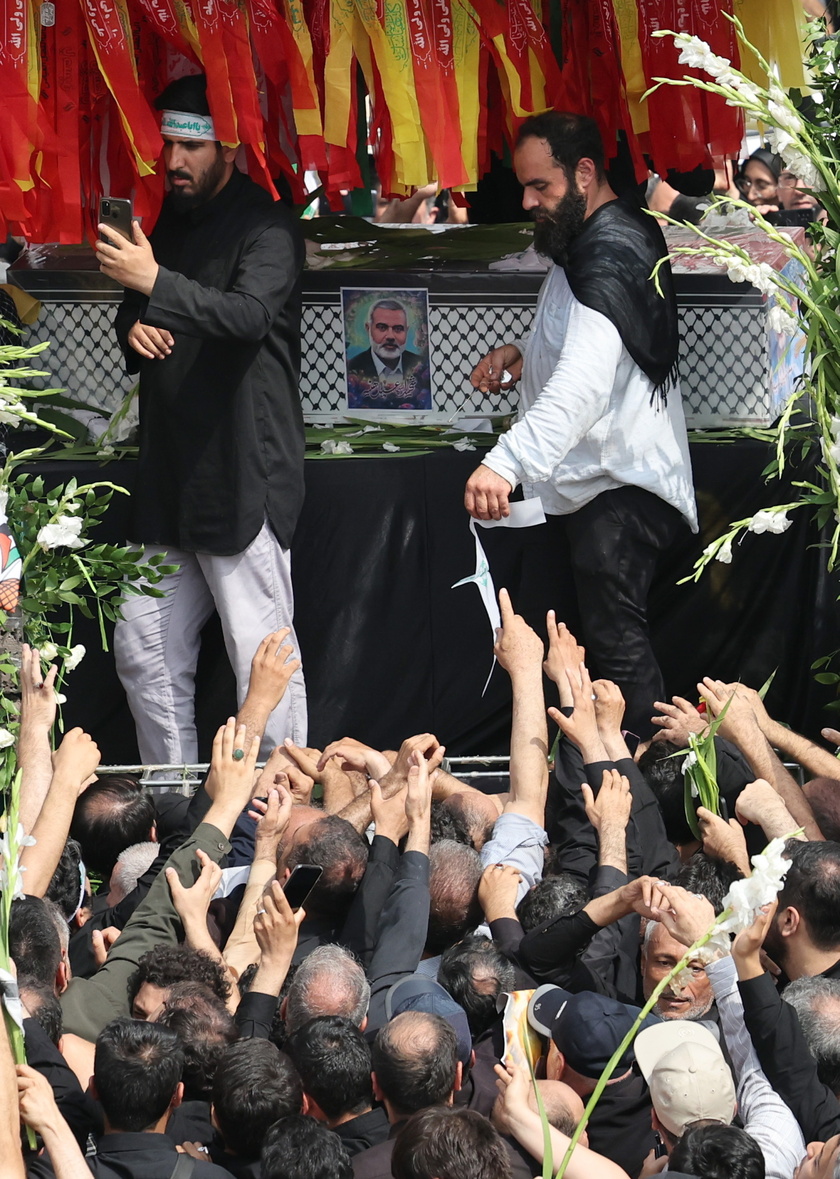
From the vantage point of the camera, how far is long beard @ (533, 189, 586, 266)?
510 centimetres

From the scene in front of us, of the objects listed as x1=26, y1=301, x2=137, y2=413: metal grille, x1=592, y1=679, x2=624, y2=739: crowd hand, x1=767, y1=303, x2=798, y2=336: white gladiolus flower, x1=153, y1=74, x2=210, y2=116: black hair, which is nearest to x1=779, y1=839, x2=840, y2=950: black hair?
x1=592, y1=679, x2=624, y2=739: crowd hand

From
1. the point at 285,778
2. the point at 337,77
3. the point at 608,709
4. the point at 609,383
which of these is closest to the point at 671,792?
the point at 608,709

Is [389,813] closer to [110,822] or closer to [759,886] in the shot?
[110,822]

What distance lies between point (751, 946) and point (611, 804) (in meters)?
0.89

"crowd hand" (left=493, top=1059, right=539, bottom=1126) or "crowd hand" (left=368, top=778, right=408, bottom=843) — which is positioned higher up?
"crowd hand" (left=368, top=778, right=408, bottom=843)

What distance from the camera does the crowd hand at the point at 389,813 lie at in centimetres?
420

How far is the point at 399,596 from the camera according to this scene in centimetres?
560

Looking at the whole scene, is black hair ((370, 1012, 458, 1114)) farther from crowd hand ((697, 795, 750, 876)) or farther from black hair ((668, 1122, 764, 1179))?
crowd hand ((697, 795, 750, 876))

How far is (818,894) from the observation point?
3727 millimetres

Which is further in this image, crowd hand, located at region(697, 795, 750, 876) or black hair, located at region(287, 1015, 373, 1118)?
crowd hand, located at region(697, 795, 750, 876)

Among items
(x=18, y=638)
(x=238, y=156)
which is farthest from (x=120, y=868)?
(x=238, y=156)

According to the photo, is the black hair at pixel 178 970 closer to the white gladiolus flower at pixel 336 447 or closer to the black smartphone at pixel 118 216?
the black smartphone at pixel 118 216

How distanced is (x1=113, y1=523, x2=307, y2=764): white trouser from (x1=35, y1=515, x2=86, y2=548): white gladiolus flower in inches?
27.1

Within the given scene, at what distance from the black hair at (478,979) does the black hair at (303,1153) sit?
0.72 metres
